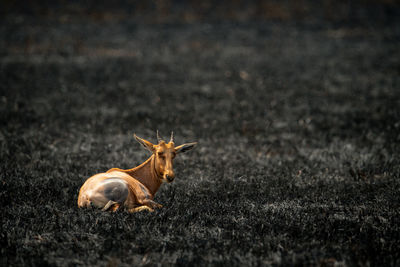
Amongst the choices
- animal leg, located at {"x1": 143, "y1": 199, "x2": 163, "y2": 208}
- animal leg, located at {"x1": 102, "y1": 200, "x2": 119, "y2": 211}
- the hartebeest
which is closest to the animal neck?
the hartebeest

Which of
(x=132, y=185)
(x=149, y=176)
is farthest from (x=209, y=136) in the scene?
(x=132, y=185)

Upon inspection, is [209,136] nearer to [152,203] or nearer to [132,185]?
[152,203]

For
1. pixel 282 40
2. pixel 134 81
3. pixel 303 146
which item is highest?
pixel 282 40

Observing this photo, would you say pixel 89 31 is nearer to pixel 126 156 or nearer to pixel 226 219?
pixel 126 156

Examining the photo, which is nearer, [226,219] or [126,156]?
[226,219]

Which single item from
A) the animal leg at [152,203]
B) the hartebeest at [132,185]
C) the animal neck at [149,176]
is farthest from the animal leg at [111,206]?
the animal neck at [149,176]

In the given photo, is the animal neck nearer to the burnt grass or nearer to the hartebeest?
the hartebeest

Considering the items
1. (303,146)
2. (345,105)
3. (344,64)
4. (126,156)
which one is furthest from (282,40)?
(126,156)
